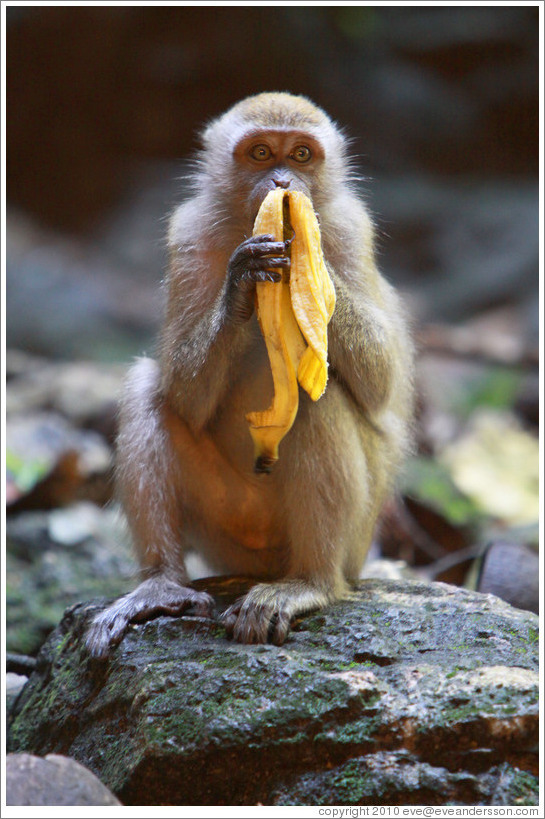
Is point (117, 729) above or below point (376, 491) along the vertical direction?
below

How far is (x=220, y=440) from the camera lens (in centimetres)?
521

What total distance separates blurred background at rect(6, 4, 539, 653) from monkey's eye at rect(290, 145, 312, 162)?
6839mm

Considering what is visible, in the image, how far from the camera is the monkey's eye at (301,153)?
5012 millimetres

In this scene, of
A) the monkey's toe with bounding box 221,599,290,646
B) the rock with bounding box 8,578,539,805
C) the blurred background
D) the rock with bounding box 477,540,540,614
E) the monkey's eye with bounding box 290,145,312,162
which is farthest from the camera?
the blurred background

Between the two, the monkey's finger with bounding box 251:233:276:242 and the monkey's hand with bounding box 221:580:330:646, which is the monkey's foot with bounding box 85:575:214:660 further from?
the monkey's finger with bounding box 251:233:276:242

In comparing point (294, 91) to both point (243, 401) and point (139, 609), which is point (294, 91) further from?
point (139, 609)

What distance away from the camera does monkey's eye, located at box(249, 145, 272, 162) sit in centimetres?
503

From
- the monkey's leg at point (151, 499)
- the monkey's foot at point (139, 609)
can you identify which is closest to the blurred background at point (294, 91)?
the monkey's leg at point (151, 499)

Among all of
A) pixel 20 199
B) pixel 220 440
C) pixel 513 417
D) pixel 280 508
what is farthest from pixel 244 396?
pixel 20 199

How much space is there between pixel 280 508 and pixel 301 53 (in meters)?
11.0

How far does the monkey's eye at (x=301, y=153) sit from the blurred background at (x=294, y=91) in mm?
6839

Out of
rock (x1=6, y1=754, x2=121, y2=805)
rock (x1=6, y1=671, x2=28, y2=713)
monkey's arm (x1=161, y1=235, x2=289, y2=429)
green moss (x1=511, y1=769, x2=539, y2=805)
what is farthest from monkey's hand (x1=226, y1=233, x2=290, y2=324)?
rock (x1=6, y1=671, x2=28, y2=713)

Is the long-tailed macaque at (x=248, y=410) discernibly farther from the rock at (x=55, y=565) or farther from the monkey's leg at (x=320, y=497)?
the rock at (x=55, y=565)

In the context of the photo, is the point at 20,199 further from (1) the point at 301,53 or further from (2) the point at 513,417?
(2) the point at 513,417
